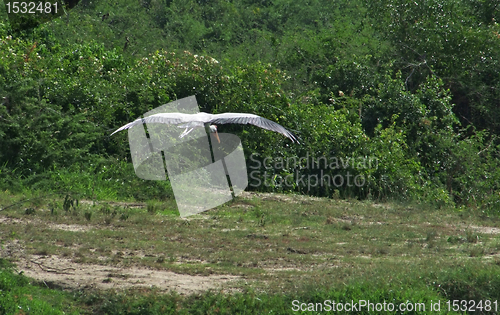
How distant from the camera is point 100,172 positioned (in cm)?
1155

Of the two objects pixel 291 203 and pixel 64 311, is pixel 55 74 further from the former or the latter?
pixel 64 311

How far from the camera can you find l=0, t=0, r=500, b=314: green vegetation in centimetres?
675

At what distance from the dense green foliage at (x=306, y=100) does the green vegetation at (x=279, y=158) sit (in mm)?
43

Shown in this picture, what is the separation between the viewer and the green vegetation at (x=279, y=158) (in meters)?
6.75

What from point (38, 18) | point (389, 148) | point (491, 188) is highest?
point (38, 18)

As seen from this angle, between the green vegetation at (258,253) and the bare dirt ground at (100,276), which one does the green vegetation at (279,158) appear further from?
the bare dirt ground at (100,276)

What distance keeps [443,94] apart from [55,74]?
979 centimetres

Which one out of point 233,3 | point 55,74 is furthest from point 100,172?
point 233,3

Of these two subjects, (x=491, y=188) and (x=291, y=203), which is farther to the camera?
(x=491, y=188)

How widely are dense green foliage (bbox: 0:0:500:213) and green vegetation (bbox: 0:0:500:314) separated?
0.04 m

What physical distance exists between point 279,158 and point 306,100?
7.75 ft

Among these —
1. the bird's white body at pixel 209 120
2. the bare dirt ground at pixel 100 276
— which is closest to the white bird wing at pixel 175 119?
the bird's white body at pixel 209 120

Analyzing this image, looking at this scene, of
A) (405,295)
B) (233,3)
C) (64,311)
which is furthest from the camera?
(233,3)

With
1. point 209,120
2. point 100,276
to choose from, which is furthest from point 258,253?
point 209,120
